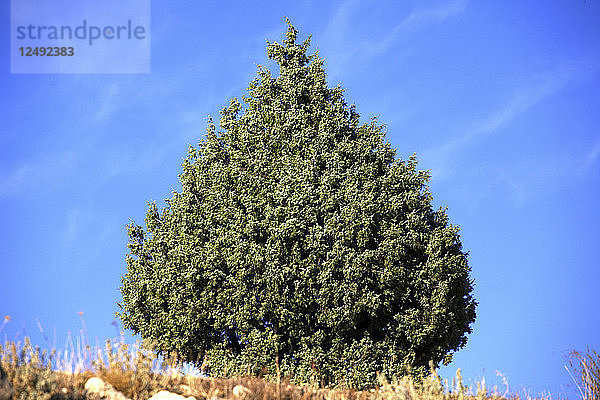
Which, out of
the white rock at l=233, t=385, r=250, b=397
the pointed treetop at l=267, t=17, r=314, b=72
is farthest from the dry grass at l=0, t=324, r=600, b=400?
the pointed treetop at l=267, t=17, r=314, b=72

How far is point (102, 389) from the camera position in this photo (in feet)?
33.7

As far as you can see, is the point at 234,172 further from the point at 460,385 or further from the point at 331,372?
the point at 460,385

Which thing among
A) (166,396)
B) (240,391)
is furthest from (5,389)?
(240,391)

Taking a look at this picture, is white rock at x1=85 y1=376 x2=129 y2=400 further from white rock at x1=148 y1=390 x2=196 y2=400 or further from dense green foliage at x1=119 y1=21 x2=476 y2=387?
dense green foliage at x1=119 y1=21 x2=476 y2=387

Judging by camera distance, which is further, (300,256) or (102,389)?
(300,256)

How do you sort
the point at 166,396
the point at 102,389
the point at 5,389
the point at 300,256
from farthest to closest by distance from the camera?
the point at 300,256
the point at 166,396
the point at 102,389
the point at 5,389

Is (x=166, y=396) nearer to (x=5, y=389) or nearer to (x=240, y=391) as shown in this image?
(x=240, y=391)

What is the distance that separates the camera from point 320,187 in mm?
16906

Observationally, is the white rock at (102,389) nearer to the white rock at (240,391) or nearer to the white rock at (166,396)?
the white rock at (166,396)

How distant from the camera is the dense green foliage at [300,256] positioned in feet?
53.0

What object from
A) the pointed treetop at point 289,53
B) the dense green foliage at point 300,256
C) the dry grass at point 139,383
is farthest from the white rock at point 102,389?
the pointed treetop at point 289,53

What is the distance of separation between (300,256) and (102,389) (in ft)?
23.9

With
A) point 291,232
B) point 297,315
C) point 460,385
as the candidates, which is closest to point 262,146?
point 291,232

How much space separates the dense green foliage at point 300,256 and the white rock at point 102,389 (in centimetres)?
621
